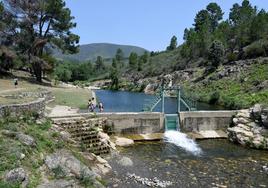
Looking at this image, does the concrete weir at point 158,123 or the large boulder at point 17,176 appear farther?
the concrete weir at point 158,123

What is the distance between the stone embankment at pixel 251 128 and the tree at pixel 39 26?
34.6 meters

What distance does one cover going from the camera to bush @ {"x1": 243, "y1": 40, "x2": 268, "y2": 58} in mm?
82000

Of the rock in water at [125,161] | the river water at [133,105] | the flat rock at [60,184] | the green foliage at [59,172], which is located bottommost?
the rock in water at [125,161]

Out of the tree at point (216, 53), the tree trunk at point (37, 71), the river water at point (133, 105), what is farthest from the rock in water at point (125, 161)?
the tree at point (216, 53)

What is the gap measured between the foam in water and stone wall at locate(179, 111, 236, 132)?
142cm

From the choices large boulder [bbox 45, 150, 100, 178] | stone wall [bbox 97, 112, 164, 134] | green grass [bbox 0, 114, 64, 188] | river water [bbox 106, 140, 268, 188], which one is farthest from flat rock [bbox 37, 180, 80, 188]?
stone wall [bbox 97, 112, 164, 134]

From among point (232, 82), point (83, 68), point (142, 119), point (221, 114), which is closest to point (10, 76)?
point (142, 119)

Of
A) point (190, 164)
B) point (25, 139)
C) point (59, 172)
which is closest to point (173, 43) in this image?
point (190, 164)

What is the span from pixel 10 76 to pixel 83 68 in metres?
125

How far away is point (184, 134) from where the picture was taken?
3559 centimetres

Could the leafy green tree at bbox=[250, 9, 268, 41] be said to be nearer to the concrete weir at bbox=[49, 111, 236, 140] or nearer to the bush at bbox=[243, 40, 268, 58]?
the bush at bbox=[243, 40, 268, 58]

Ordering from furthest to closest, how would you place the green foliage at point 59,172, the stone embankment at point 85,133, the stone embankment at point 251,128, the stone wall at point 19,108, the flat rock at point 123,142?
the stone embankment at point 251,128, the flat rock at point 123,142, the stone embankment at point 85,133, the stone wall at point 19,108, the green foliage at point 59,172

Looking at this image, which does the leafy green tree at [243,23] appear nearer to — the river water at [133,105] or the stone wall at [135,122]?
the river water at [133,105]

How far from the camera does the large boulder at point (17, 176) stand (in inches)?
607
